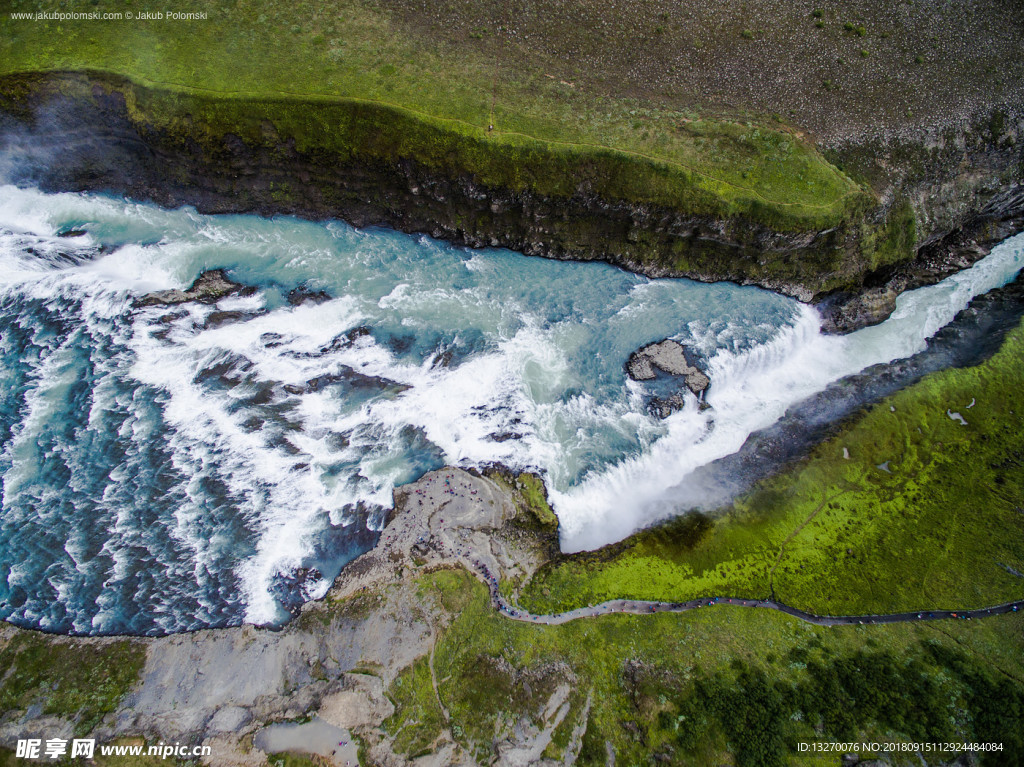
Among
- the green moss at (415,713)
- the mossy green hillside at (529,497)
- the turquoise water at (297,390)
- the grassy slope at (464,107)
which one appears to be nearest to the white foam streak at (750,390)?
the turquoise water at (297,390)

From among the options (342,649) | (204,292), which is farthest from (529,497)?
(204,292)

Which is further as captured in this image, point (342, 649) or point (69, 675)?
point (342, 649)

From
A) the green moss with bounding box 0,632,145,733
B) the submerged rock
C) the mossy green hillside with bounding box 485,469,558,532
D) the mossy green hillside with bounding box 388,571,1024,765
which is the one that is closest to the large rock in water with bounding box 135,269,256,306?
the submerged rock

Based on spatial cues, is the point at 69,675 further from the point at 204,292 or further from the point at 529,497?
the point at 529,497

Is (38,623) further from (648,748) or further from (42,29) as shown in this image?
(42,29)

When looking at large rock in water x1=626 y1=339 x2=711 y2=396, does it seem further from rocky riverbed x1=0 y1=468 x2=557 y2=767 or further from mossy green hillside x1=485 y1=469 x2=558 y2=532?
rocky riverbed x1=0 y1=468 x2=557 y2=767

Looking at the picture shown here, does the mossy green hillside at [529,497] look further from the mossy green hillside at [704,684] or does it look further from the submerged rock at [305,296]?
the submerged rock at [305,296]

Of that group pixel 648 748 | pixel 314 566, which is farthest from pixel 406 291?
pixel 648 748
